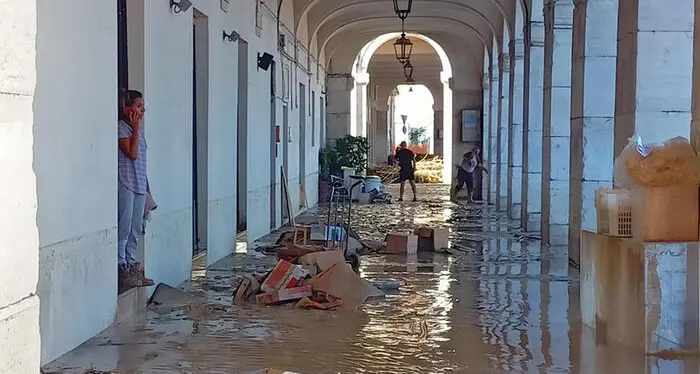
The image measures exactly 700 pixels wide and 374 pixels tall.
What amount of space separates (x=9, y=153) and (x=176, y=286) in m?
5.96

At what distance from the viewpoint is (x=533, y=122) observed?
14430 mm

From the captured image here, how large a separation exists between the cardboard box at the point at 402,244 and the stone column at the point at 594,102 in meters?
2.01

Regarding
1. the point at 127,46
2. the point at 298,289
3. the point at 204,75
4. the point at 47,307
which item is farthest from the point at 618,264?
the point at 204,75

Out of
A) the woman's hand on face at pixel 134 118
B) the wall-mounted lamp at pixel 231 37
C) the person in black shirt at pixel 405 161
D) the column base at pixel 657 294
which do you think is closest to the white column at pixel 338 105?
the person in black shirt at pixel 405 161

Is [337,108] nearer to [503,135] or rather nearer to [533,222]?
[503,135]

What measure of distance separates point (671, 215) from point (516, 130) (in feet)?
36.7

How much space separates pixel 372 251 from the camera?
452 inches

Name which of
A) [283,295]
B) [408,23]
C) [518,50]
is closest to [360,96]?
[408,23]

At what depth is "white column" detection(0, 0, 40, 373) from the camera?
2.55 metres

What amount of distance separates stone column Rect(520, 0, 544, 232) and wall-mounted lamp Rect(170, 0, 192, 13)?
23.9 ft

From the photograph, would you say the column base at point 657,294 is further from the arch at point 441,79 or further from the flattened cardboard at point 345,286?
the arch at point 441,79

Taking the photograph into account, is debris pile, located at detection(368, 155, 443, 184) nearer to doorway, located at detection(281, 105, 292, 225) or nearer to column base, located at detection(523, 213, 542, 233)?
doorway, located at detection(281, 105, 292, 225)

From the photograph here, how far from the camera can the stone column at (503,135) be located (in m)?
18.5

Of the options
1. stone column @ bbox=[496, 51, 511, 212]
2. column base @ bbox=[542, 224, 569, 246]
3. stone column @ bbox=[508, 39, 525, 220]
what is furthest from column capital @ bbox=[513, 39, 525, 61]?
column base @ bbox=[542, 224, 569, 246]
